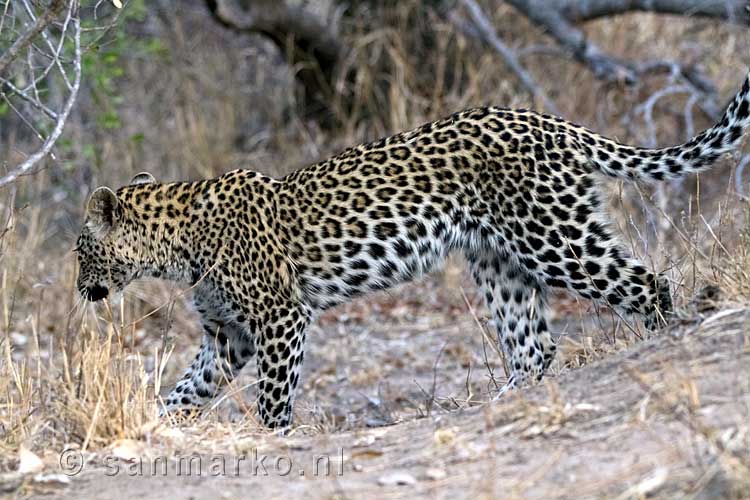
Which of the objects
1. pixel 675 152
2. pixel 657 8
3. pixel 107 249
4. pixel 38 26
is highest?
pixel 657 8

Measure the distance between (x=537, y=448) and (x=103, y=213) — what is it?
12.1 ft

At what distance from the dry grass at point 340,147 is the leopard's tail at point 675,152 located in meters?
0.40

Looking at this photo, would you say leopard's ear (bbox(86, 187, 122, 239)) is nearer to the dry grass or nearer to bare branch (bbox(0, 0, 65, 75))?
the dry grass

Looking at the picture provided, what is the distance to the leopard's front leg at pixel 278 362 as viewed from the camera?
6953 millimetres

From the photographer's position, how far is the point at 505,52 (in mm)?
12352

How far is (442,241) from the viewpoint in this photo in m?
7.18

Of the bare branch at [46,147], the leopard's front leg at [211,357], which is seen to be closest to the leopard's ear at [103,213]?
the leopard's front leg at [211,357]

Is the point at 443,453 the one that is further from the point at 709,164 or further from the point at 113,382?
the point at 709,164

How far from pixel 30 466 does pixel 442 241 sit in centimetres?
296

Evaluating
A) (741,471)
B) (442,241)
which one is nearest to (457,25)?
(442,241)

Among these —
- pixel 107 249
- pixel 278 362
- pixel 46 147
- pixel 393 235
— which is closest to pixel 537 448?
pixel 278 362

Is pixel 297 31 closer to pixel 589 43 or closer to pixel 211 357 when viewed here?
pixel 589 43

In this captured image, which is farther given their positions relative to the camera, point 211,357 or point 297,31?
point 297,31

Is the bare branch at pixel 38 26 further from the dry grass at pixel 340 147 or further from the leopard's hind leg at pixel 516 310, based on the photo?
the leopard's hind leg at pixel 516 310
